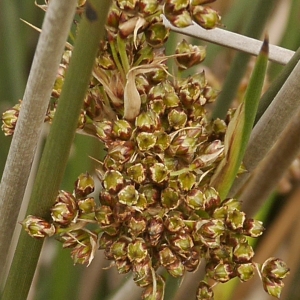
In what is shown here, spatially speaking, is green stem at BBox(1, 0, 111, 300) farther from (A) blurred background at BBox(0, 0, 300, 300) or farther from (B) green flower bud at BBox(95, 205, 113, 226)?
(A) blurred background at BBox(0, 0, 300, 300)

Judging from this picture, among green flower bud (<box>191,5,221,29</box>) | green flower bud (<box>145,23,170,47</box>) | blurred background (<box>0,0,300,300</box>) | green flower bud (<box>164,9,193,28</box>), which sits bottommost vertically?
blurred background (<box>0,0,300,300</box>)

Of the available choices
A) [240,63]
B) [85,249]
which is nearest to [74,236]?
[85,249]

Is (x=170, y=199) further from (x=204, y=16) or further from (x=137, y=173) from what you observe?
(x=204, y=16)

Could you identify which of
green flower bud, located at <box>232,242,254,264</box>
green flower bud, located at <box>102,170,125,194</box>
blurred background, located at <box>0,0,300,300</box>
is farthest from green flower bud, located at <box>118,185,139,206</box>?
blurred background, located at <box>0,0,300,300</box>

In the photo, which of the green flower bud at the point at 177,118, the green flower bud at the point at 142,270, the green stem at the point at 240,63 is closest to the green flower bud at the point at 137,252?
the green flower bud at the point at 142,270

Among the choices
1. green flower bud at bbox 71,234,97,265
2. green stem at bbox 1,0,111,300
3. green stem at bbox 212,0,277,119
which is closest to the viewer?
green stem at bbox 1,0,111,300
